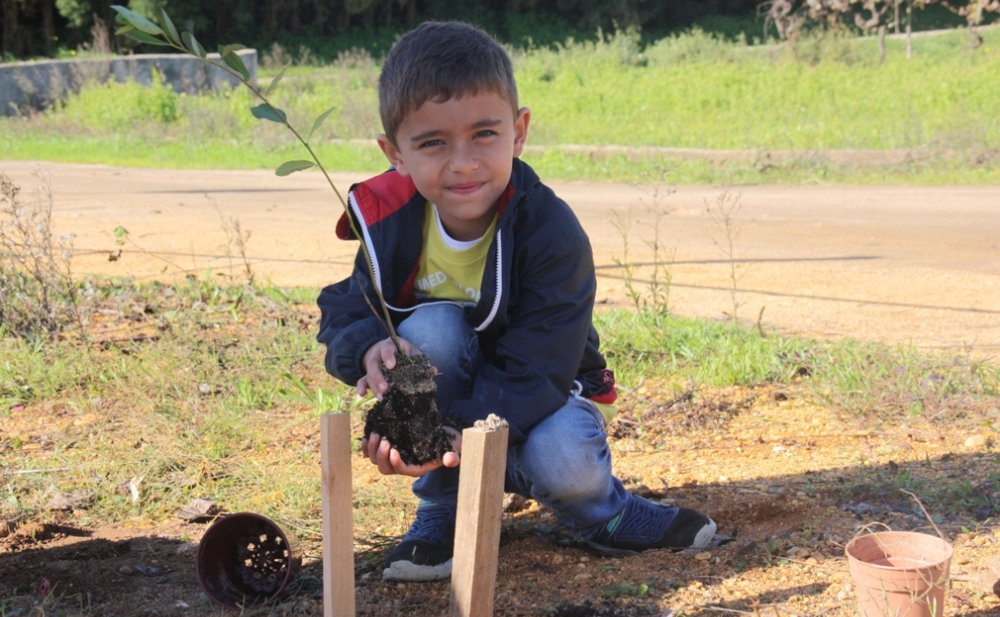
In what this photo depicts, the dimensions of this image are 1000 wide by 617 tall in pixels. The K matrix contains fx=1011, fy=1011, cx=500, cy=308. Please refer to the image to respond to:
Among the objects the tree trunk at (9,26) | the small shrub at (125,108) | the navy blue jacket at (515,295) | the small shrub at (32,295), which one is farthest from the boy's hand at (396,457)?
the tree trunk at (9,26)

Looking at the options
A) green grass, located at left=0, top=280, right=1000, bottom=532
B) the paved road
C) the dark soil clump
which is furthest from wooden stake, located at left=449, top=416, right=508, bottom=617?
the paved road

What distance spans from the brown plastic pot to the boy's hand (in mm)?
311

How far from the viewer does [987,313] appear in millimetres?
4523

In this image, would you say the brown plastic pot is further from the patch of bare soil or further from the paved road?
Result: the paved road

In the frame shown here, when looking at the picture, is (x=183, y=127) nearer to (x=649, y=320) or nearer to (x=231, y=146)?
(x=231, y=146)

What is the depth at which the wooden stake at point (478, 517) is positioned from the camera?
5.52 feet

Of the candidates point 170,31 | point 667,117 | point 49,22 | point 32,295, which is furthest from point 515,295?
point 49,22

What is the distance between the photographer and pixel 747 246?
659cm

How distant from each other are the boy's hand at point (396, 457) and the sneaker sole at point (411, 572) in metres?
0.39

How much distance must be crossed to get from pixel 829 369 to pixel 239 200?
716 cm

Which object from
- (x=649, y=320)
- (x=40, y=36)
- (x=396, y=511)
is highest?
(x=40, y=36)

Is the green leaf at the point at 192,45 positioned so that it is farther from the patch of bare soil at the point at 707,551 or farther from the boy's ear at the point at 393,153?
the patch of bare soil at the point at 707,551

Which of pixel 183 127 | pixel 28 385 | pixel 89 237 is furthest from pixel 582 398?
pixel 183 127

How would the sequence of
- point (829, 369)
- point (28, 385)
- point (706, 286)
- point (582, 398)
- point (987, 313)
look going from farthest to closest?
point (706, 286), point (987, 313), point (28, 385), point (829, 369), point (582, 398)
